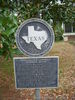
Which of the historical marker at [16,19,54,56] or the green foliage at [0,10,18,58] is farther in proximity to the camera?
the green foliage at [0,10,18,58]

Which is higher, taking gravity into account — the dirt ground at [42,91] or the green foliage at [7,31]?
the green foliage at [7,31]

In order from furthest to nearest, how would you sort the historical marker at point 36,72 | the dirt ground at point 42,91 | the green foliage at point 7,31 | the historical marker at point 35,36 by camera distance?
1. the dirt ground at point 42,91
2. the green foliage at point 7,31
3. the historical marker at point 36,72
4. the historical marker at point 35,36

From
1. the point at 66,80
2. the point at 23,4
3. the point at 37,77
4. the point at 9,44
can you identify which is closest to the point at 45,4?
the point at 23,4

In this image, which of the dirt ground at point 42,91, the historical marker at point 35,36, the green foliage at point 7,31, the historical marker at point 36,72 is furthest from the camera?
the dirt ground at point 42,91

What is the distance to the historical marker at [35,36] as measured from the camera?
348 centimetres

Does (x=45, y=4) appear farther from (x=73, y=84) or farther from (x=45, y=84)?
(x=45, y=84)

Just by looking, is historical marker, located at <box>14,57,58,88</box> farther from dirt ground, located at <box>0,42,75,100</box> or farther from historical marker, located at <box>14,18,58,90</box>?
dirt ground, located at <box>0,42,75,100</box>

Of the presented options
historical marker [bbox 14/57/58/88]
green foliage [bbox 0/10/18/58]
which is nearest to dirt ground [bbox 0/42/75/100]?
green foliage [bbox 0/10/18/58]

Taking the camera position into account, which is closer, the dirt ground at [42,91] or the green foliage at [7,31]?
the green foliage at [7,31]

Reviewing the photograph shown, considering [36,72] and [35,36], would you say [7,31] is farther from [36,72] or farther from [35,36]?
[36,72]

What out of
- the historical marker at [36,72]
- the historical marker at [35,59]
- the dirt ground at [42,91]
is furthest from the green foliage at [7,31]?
the dirt ground at [42,91]

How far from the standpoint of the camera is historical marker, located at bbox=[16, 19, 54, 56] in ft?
11.4

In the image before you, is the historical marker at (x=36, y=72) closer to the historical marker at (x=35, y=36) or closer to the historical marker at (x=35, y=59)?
the historical marker at (x=35, y=59)

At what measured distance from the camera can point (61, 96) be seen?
5703mm
